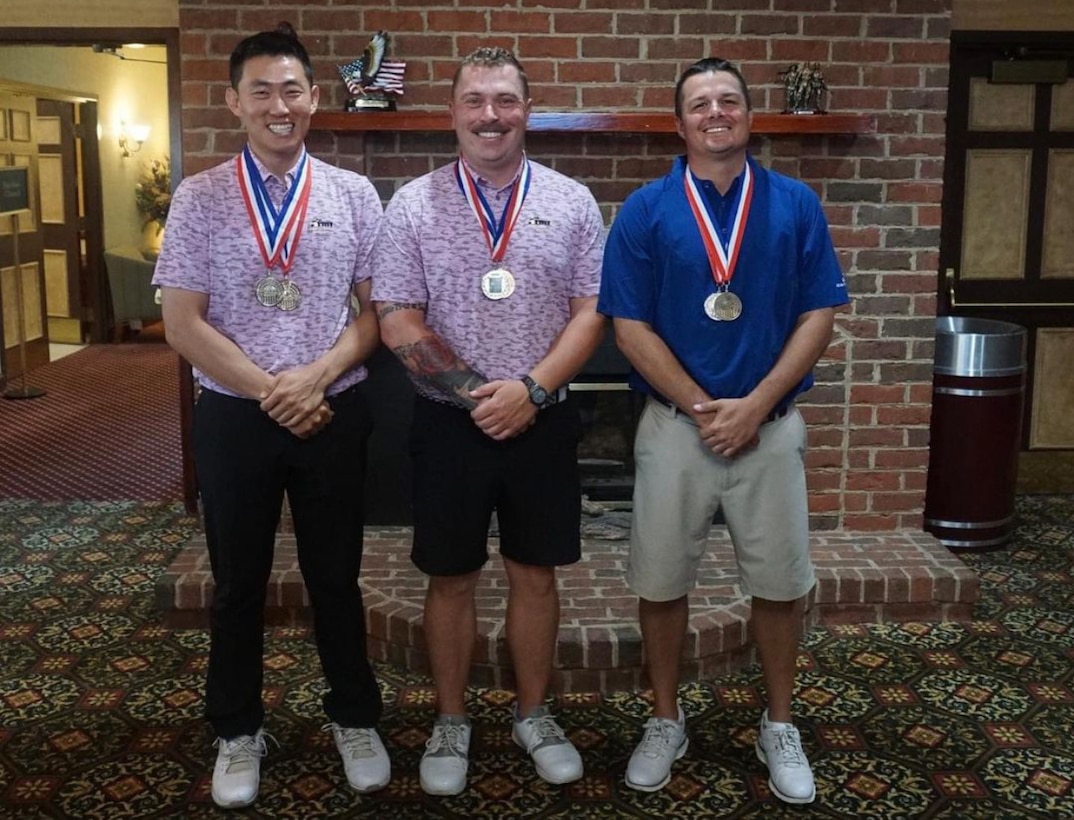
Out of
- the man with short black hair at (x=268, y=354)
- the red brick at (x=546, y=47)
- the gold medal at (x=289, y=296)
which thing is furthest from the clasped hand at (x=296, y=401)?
the red brick at (x=546, y=47)

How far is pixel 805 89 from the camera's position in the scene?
385 cm

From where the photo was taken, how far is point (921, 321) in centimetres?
410

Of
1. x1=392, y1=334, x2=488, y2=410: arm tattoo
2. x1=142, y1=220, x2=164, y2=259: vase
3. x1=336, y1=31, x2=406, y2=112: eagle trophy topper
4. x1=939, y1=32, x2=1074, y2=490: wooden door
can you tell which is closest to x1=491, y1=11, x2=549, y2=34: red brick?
x1=336, y1=31, x2=406, y2=112: eagle trophy topper

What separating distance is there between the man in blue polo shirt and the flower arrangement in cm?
966

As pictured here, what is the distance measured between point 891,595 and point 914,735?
0.83 m

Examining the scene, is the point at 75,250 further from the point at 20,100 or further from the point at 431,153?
the point at 431,153

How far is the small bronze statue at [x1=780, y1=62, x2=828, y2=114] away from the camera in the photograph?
385 centimetres

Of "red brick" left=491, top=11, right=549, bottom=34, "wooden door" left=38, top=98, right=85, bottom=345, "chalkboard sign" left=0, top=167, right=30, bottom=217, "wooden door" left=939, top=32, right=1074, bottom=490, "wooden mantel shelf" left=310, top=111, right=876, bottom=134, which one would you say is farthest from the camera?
"wooden door" left=38, top=98, right=85, bottom=345

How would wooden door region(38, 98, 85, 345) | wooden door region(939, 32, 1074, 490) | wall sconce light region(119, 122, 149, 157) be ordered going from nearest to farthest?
1. wooden door region(939, 32, 1074, 490)
2. wooden door region(38, 98, 85, 345)
3. wall sconce light region(119, 122, 149, 157)

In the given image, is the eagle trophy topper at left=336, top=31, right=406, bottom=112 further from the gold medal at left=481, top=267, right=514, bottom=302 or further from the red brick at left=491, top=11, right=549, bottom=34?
the gold medal at left=481, top=267, right=514, bottom=302

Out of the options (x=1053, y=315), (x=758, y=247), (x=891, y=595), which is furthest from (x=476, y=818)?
(x=1053, y=315)

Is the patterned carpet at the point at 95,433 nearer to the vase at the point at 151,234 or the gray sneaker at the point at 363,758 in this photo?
the gray sneaker at the point at 363,758

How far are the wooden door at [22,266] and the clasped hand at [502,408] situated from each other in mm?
6059

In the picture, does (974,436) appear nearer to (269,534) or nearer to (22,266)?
(269,534)
